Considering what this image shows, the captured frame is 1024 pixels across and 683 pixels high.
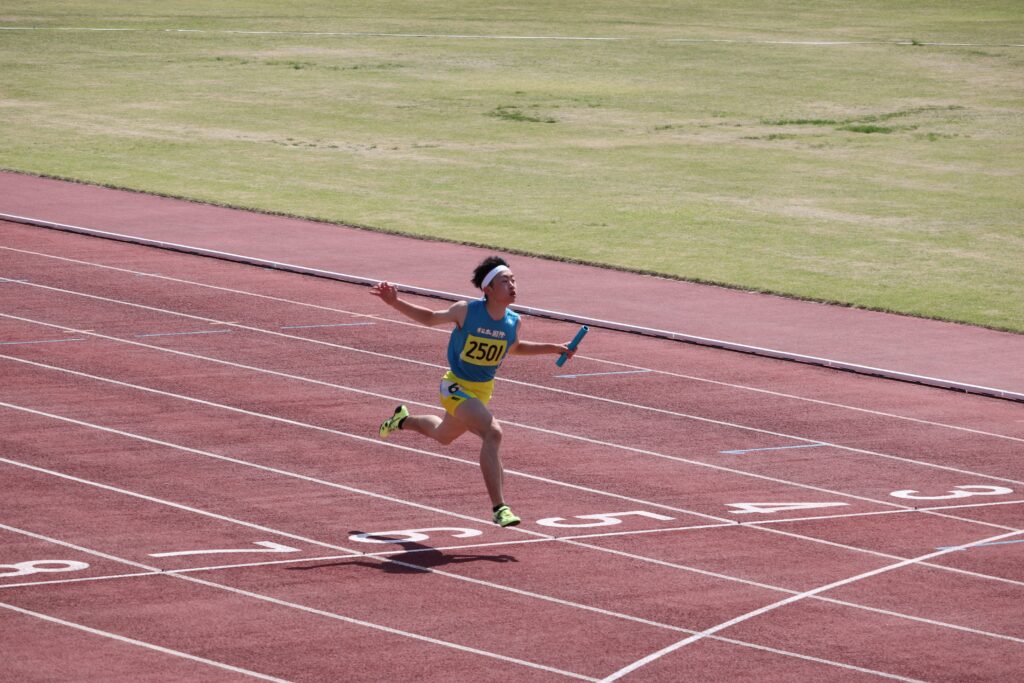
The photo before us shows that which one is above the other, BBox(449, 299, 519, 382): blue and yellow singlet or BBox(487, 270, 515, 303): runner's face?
BBox(487, 270, 515, 303): runner's face

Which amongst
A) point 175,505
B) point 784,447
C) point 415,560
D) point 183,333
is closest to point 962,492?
point 784,447

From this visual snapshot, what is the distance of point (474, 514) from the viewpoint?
15.1m

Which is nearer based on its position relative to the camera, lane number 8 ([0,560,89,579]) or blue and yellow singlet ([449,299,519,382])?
lane number 8 ([0,560,89,579])

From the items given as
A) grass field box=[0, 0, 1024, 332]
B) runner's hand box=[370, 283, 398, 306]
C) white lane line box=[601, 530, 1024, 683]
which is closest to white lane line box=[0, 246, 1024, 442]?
white lane line box=[601, 530, 1024, 683]

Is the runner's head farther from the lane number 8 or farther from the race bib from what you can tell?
the lane number 8

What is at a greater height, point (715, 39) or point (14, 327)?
point (715, 39)

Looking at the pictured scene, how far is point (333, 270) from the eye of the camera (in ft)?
85.9

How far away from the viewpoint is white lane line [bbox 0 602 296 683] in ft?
36.9

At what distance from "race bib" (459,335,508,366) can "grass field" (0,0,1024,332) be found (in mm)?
11595

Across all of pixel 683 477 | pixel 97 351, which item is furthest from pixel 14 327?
pixel 683 477

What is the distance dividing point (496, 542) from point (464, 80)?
118 feet

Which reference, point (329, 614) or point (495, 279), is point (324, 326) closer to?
point (495, 279)

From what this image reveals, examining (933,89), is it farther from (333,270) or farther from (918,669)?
(918,669)

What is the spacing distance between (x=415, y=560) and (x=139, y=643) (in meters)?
2.62
